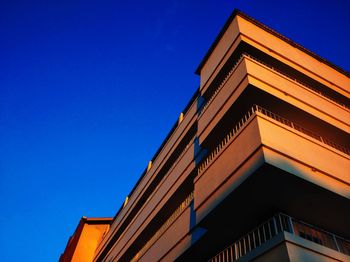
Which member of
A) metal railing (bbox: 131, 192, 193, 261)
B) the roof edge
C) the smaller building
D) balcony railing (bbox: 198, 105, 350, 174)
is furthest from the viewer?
the smaller building

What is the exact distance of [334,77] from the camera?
16.4m

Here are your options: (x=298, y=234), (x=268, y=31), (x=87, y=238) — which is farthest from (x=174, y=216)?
(x=87, y=238)

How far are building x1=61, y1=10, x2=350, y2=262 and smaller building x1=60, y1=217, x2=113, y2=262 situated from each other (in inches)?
506

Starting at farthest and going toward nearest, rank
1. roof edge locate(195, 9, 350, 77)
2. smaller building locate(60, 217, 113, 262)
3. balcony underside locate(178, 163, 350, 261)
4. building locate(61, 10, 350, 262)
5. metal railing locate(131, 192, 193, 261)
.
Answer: smaller building locate(60, 217, 113, 262) → roof edge locate(195, 9, 350, 77) → metal railing locate(131, 192, 193, 261) → building locate(61, 10, 350, 262) → balcony underside locate(178, 163, 350, 261)

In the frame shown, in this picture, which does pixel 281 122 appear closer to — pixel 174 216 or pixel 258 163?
pixel 258 163

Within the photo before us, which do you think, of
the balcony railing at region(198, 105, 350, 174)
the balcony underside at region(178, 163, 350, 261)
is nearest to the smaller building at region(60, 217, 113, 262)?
the balcony railing at region(198, 105, 350, 174)

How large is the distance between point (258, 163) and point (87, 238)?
91.3 ft

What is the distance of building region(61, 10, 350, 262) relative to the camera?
8.80 metres

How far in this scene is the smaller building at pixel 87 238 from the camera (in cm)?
3028

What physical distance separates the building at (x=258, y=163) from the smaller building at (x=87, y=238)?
1284 centimetres

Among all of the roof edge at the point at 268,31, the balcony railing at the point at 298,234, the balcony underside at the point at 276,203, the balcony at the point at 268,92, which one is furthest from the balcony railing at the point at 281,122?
the roof edge at the point at 268,31

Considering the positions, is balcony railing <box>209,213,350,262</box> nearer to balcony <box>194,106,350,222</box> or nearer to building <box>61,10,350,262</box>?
building <box>61,10,350,262</box>

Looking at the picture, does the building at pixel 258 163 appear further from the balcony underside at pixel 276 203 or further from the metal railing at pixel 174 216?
the metal railing at pixel 174 216

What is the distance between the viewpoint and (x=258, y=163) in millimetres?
8602
